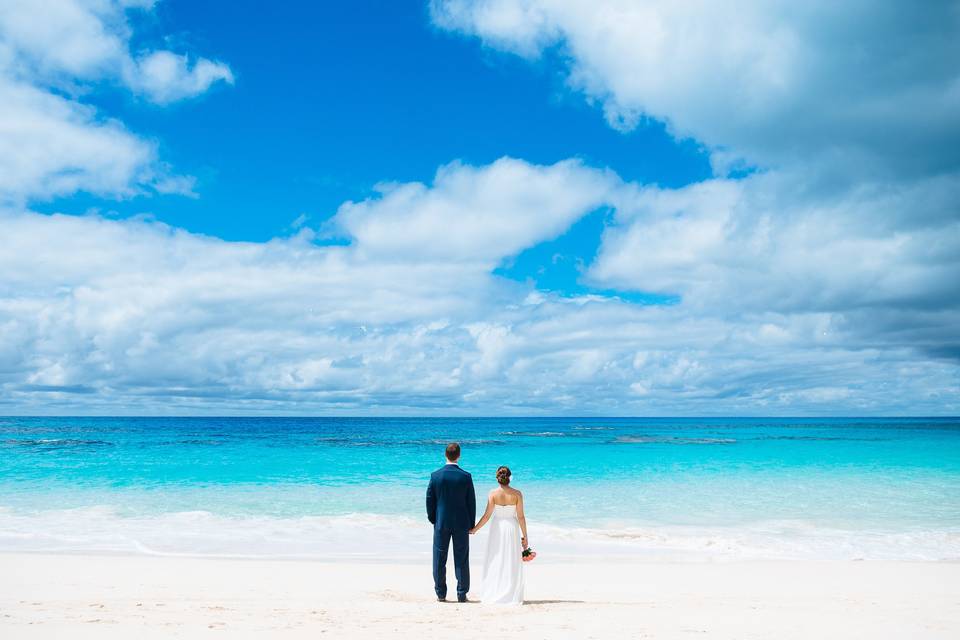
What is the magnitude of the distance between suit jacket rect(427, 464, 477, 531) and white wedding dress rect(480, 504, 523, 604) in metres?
0.34

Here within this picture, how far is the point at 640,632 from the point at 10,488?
23081 mm

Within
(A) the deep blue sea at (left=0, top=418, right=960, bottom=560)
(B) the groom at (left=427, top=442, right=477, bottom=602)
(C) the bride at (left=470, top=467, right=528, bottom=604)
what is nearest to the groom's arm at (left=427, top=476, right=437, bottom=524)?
(B) the groom at (left=427, top=442, right=477, bottom=602)

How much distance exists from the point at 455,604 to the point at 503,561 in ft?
2.61

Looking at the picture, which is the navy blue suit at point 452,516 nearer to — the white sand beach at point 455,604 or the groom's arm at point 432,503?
the groom's arm at point 432,503

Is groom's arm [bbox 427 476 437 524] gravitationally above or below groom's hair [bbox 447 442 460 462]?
below

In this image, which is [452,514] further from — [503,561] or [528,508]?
[528,508]

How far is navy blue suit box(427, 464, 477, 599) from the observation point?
26.4 feet

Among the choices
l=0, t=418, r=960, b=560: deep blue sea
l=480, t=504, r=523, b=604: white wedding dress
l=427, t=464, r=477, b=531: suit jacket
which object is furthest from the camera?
l=0, t=418, r=960, b=560: deep blue sea

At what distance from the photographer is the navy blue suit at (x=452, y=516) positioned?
316 inches

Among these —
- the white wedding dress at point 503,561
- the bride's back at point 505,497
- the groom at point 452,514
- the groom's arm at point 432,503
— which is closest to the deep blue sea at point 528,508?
the groom at point 452,514

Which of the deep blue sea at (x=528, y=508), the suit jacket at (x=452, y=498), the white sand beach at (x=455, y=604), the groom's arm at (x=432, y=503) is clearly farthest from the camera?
the deep blue sea at (x=528, y=508)

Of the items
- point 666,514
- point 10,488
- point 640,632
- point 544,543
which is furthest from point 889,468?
point 10,488

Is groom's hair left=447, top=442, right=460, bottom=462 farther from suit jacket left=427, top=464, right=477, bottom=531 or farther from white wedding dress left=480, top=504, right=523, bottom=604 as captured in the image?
white wedding dress left=480, top=504, right=523, bottom=604

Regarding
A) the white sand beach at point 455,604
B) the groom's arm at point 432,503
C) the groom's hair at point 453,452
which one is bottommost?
the white sand beach at point 455,604
